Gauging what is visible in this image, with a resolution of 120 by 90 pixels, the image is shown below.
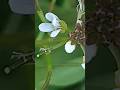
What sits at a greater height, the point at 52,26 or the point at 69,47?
the point at 52,26

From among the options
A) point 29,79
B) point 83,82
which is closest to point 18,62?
point 29,79

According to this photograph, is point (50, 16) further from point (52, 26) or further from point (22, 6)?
point (22, 6)

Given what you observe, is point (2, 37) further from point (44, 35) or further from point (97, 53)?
point (97, 53)

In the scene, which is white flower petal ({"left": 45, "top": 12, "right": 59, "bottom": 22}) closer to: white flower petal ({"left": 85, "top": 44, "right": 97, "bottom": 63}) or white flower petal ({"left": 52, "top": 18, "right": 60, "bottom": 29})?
white flower petal ({"left": 52, "top": 18, "right": 60, "bottom": 29})

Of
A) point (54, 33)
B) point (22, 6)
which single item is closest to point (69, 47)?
point (54, 33)

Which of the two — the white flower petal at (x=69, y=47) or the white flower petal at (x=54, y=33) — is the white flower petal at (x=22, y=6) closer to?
the white flower petal at (x=54, y=33)

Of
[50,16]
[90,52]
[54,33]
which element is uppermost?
[50,16]

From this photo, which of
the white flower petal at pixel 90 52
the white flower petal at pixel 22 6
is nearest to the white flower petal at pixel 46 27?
the white flower petal at pixel 22 6
